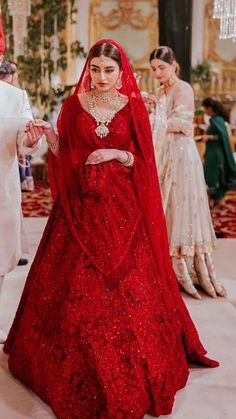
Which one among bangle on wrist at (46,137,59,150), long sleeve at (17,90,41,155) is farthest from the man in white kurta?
bangle on wrist at (46,137,59,150)

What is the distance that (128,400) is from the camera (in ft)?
8.02

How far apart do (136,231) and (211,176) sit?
17.3ft

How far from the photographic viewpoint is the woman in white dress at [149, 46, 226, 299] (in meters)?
4.02

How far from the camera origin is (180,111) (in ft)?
13.2

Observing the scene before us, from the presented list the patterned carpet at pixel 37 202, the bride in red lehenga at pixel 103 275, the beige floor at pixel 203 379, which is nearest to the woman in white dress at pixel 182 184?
the beige floor at pixel 203 379

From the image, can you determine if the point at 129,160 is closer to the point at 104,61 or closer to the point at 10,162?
the point at 104,61

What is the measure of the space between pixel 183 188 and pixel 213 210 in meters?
3.60

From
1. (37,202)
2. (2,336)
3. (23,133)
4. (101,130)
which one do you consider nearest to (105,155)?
(101,130)

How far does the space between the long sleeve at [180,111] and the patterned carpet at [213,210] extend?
235cm

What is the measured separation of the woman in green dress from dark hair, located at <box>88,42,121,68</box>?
5.22m

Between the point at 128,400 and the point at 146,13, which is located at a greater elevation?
the point at 146,13

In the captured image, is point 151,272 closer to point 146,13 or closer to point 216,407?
point 216,407

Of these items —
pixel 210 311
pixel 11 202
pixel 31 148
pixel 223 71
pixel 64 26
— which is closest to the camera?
pixel 31 148

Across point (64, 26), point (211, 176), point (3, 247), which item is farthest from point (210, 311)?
point (64, 26)
